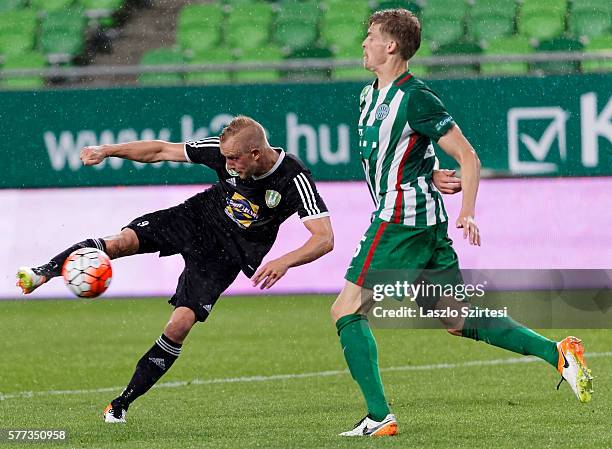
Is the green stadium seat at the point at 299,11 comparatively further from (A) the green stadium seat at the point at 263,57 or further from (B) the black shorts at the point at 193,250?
(B) the black shorts at the point at 193,250

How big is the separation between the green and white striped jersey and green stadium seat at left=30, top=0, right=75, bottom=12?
34.1 feet

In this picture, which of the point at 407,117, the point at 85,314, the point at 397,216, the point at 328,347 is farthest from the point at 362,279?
the point at 85,314

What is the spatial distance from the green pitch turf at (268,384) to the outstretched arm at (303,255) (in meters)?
0.72

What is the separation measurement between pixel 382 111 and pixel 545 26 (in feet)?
28.7

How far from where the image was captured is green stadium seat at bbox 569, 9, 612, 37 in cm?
Answer: 1386

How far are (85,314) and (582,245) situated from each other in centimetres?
478

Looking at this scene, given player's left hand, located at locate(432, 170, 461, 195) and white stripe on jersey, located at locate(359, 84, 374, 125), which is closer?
player's left hand, located at locate(432, 170, 461, 195)

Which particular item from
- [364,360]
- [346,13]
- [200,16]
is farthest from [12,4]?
[364,360]

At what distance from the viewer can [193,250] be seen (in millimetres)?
6883

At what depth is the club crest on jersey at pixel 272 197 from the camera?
664 centimetres

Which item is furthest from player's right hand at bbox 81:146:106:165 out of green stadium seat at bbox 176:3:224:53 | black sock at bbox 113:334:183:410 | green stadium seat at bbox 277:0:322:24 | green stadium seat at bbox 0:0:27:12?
green stadium seat at bbox 0:0:27:12

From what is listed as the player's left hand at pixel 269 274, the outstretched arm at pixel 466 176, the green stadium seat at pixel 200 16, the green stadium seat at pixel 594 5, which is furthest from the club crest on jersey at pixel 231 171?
the green stadium seat at pixel 200 16

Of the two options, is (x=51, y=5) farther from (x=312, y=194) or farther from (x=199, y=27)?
(x=312, y=194)

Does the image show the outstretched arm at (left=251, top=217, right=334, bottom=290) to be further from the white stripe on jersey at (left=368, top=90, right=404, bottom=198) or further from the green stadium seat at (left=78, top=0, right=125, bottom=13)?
the green stadium seat at (left=78, top=0, right=125, bottom=13)
